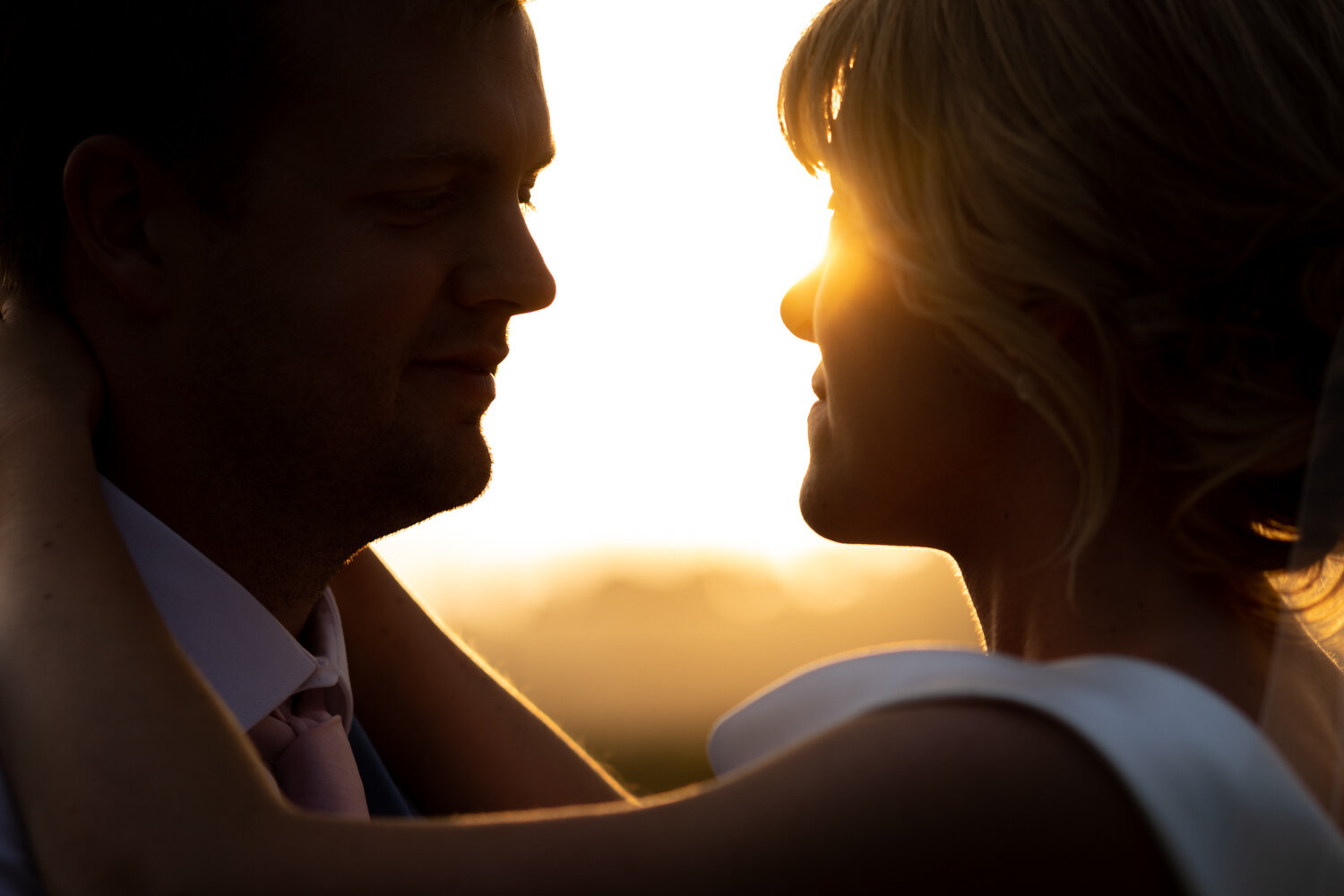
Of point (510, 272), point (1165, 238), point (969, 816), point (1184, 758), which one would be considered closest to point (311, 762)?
point (510, 272)

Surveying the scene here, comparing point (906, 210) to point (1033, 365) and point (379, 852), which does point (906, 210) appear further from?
point (379, 852)

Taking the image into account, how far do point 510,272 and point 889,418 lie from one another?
1.20 m

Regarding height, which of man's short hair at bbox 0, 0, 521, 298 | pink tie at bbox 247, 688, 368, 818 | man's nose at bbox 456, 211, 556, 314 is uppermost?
man's short hair at bbox 0, 0, 521, 298

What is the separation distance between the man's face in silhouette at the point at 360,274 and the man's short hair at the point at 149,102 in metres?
0.06

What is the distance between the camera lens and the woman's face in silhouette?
1972mm

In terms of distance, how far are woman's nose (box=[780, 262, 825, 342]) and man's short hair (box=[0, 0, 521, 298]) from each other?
4.29ft

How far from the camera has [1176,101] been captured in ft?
5.78

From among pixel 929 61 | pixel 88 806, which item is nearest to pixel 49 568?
pixel 88 806

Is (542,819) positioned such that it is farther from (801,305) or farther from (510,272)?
(510,272)

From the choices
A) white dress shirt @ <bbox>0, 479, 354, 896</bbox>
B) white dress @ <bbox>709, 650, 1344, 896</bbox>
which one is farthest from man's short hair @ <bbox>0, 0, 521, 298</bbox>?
white dress @ <bbox>709, 650, 1344, 896</bbox>

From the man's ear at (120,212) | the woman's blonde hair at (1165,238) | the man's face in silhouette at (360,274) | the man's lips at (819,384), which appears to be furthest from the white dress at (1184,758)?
the man's ear at (120,212)

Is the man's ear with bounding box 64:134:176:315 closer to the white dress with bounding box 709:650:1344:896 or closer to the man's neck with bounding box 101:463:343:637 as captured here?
the man's neck with bounding box 101:463:343:637

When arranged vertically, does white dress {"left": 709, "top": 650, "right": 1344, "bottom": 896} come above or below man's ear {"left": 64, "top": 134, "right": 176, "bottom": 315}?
below

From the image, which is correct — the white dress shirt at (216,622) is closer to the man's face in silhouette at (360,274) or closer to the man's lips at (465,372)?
the man's face in silhouette at (360,274)
